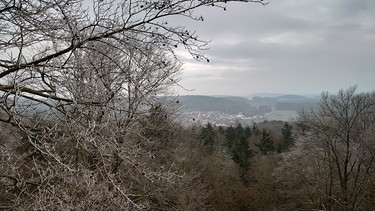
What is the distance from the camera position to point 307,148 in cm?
1589

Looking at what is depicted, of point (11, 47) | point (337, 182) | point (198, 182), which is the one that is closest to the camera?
point (11, 47)

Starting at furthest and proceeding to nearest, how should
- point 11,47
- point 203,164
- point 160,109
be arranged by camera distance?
point 203,164, point 160,109, point 11,47

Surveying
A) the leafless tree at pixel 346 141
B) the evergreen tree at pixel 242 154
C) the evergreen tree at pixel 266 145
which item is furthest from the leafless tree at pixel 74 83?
the evergreen tree at pixel 266 145

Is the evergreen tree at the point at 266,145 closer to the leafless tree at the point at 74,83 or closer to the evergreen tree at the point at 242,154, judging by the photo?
the evergreen tree at the point at 242,154

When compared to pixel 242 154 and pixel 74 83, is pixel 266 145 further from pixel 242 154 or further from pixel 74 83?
pixel 74 83

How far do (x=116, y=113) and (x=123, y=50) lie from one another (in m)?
0.61

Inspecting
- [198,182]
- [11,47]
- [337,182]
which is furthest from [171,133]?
[11,47]

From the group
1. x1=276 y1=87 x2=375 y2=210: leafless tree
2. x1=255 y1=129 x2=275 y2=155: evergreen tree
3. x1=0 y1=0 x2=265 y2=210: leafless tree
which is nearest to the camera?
x1=0 y1=0 x2=265 y2=210: leafless tree

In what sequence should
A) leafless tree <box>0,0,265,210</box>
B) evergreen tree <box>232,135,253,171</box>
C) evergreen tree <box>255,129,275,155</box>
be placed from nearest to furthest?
leafless tree <box>0,0,265,210</box> → evergreen tree <box>232,135,253,171</box> → evergreen tree <box>255,129,275,155</box>

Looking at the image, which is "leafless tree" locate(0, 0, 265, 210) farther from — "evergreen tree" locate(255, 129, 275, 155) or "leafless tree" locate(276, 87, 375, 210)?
"evergreen tree" locate(255, 129, 275, 155)

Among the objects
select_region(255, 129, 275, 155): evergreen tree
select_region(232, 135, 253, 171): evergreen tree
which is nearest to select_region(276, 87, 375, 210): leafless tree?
select_region(232, 135, 253, 171): evergreen tree

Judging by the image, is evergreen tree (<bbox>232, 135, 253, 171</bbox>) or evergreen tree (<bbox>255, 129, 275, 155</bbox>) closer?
evergreen tree (<bbox>232, 135, 253, 171</bbox>)

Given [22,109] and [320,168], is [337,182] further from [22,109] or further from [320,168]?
[22,109]

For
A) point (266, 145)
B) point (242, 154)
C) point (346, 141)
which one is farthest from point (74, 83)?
point (266, 145)
